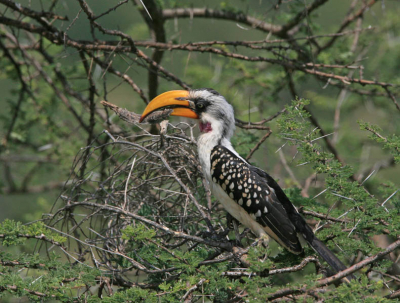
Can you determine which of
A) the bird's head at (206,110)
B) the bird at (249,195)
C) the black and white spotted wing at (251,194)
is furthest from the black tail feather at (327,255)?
the bird's head at (206,110)

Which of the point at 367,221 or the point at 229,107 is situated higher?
the point at 229,107

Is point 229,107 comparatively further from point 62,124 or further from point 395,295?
point 62,124

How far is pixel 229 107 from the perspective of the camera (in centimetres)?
377

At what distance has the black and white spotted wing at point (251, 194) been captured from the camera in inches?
129

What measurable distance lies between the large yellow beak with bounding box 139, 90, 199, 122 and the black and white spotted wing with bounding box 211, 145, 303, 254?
534 millimetres

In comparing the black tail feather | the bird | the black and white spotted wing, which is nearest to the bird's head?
the bird

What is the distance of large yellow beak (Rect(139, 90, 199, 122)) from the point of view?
3.46 meters

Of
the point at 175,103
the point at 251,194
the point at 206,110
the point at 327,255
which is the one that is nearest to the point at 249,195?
the point at 251,194

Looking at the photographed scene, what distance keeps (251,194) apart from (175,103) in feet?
3.02

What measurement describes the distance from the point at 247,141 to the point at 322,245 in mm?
1312

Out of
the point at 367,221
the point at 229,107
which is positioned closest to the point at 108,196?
the point at 229,107

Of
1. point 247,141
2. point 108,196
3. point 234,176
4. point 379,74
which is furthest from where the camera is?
point 379,74

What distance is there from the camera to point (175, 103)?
362 cm

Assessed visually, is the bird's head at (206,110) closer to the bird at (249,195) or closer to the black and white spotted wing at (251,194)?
the bird at (249,195)
